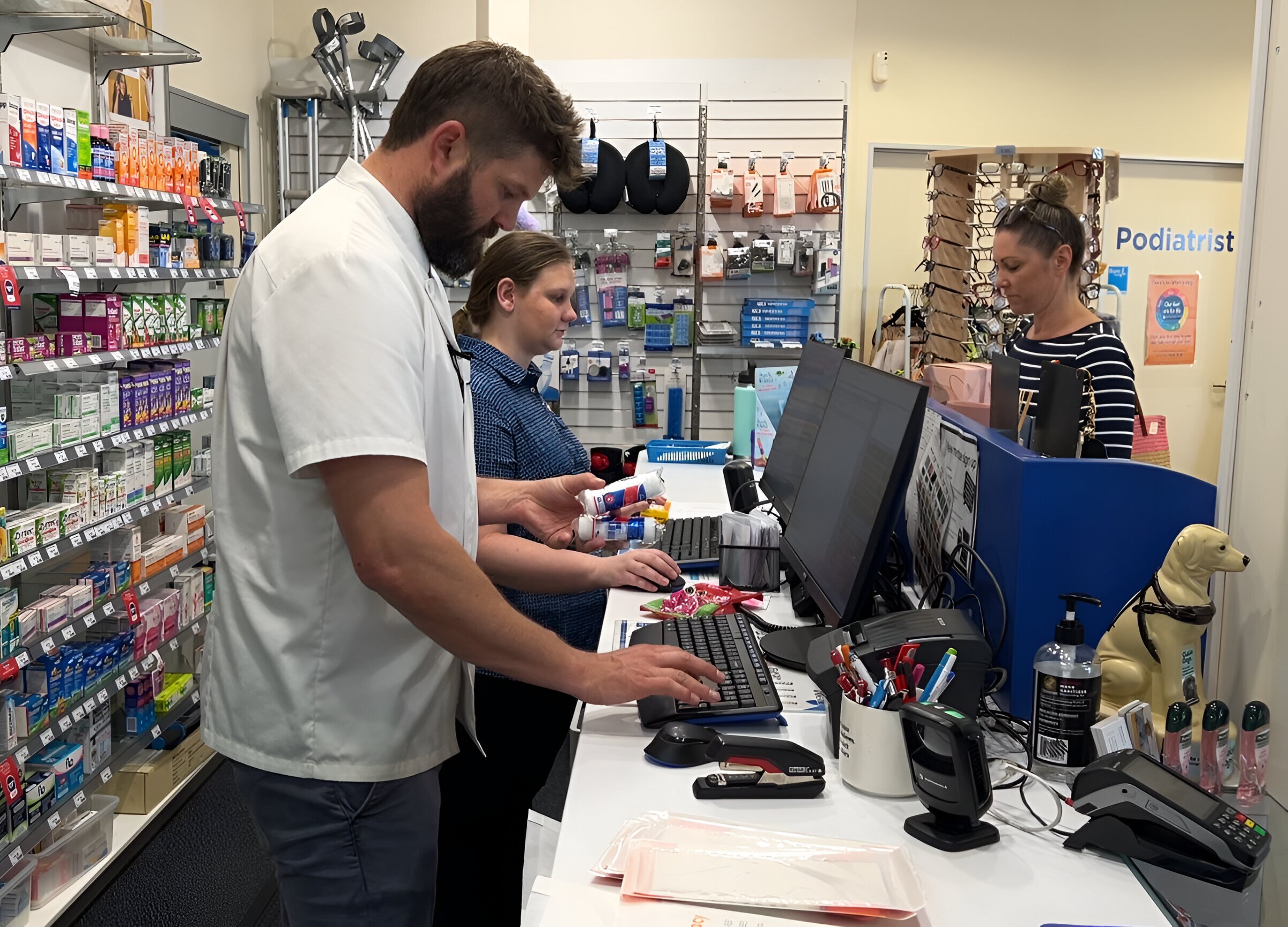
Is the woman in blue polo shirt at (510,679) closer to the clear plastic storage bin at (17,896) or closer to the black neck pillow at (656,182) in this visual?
the clear plastic storage bin at (17,896)

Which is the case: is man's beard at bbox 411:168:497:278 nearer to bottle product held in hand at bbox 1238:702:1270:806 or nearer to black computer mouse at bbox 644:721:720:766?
black computer mouse at bbox 644:721:720:766

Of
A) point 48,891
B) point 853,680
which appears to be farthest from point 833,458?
point 48,891

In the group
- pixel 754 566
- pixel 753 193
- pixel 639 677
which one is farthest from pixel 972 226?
pixel 639 677

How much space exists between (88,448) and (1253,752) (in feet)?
9.68

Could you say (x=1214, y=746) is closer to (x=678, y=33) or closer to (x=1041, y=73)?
(x=678, y=33)

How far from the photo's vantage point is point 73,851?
302 cm

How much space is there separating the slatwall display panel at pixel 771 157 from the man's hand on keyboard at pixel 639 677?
4660 mm

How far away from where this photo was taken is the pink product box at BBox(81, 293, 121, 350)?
10.3ft

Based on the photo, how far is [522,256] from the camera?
106 inches

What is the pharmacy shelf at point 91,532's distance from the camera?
272 centimetres

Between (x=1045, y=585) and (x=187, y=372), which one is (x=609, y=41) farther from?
(x=1045, y=585)

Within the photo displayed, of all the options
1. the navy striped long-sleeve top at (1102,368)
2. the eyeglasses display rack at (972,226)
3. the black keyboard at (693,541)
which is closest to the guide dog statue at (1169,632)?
the navy striped long-sleeve top at (1102,368)

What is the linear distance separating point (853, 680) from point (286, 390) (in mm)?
809

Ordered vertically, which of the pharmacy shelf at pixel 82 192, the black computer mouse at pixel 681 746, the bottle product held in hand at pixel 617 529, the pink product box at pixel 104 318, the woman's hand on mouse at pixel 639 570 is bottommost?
the black computer mouse at pixel 681 746
